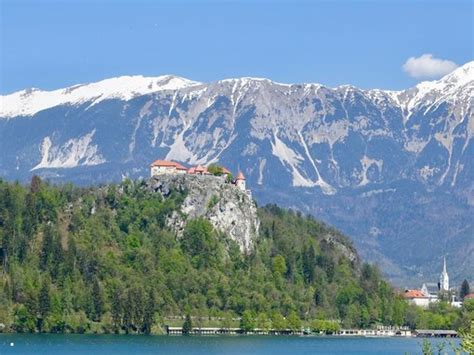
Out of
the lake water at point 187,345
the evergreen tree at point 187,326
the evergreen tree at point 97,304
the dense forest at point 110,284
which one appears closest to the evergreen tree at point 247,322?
the dense forest at point 110,284

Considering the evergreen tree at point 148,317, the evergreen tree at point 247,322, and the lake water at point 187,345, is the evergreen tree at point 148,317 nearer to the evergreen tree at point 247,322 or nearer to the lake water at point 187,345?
the lake water at point 187,345

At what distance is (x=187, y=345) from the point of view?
146500mm

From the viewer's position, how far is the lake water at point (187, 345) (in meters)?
134

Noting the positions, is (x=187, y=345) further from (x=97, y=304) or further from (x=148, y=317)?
(x=97, y=304)

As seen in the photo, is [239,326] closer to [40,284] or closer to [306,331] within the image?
[306,331]

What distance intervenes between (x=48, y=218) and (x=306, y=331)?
37670mm

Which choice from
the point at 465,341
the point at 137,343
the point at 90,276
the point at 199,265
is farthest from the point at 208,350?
the point at 465,341

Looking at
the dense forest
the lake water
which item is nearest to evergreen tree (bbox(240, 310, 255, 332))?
the dense forest

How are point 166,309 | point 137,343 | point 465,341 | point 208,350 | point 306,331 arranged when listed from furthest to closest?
point 306,331 < point 166,309 < point 137,343 < point 208,350 < point 465,341

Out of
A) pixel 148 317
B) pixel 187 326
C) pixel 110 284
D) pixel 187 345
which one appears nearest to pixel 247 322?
pixel 187 326

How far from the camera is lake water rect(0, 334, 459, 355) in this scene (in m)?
134

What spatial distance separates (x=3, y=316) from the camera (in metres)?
163

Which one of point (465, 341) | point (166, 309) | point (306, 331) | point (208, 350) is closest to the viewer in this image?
point (465, 341)

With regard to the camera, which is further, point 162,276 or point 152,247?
point 152,247
